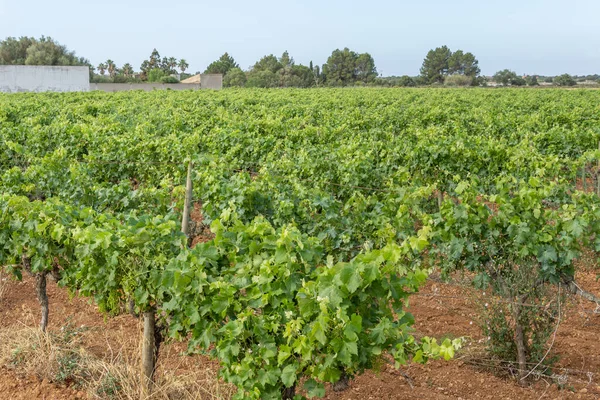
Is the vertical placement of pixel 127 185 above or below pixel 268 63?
below

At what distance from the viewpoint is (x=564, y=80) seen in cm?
7362

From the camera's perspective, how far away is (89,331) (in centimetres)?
572

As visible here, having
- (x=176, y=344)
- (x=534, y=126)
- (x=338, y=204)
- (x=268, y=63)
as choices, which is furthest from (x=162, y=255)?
(x=268, y=63)

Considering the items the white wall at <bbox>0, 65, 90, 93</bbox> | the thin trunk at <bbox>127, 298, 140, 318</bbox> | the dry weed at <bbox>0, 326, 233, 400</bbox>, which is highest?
the white wall at <bbox>0, 65, 90, 93</bbox>

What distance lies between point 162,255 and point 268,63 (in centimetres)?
8065

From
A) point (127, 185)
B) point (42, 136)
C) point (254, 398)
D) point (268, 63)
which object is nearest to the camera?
point (254, 398)

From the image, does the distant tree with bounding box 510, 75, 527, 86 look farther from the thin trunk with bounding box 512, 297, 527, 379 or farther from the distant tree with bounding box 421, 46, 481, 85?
the thin trunk with bounding box 512, 297, 527, 379

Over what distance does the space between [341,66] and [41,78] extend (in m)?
48.4

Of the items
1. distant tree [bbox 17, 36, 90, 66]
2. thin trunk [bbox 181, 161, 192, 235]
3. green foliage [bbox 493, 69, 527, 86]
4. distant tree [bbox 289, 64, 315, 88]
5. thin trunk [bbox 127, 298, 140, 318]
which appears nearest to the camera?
thin trunk [bbox 127, 298, 140, 318]

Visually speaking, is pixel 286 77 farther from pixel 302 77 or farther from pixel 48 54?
pixel 48 54

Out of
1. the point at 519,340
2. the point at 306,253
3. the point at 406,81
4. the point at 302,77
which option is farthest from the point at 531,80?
the point at 306,253

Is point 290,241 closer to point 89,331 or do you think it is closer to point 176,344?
point 176,344

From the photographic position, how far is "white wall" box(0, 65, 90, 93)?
1767 inches

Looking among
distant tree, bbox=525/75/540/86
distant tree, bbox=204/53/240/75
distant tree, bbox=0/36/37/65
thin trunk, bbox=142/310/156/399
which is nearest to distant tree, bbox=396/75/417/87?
distant tree, bbox=525/75/540/86
